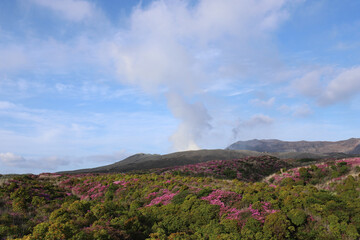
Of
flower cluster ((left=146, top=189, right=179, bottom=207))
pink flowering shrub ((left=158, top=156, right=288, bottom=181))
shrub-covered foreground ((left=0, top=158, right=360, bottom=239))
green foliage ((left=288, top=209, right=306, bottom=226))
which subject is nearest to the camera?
shrub-covered foreground ((left=0, top=158, right=360, bottom=239))

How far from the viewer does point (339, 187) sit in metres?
19.2

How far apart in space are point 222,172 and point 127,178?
1474 cm

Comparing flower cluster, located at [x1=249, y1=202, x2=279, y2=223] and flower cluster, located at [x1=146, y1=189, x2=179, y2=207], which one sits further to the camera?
flower cluster, located at [x1=146, y1=189, x2=179, y2=207]

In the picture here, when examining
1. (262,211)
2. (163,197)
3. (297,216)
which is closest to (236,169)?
(163,197)

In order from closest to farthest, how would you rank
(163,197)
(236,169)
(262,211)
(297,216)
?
1. (297,216)
2. (262,211)
3. (163,197)
4. (236,169)

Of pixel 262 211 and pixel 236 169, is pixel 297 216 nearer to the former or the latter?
pixel 262 211

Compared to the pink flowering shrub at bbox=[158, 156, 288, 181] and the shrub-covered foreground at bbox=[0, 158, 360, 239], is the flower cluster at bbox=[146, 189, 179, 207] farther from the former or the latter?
the pink flowering shrub at bbox=[158, 156, 288, 181]

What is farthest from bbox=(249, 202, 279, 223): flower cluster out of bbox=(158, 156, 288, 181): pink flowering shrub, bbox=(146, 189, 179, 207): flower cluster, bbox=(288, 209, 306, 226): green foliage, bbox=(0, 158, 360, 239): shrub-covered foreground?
bbox=(158, 156, 288, 181): pink flowering shrub

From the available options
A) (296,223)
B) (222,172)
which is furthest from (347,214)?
(222,172)

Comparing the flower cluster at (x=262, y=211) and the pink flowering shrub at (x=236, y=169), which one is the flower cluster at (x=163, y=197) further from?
the pink flowering shrub at (x=236, y=169)

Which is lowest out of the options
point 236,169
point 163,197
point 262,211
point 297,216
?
point 297,216

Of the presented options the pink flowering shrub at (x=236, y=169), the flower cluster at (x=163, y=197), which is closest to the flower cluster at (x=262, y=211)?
the flower cluster at (x=163, y=197)

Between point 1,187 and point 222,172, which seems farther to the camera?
point 222,172

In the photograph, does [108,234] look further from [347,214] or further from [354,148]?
[354,148]
